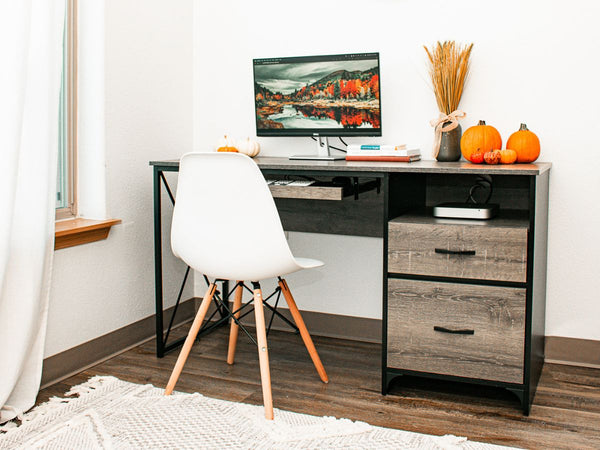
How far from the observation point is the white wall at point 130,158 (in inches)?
97.2

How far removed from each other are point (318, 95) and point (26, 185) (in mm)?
1165

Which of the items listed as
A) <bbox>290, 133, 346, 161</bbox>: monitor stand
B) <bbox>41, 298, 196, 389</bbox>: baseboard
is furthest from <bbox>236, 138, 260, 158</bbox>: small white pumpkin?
<bbox>41, 298, 196, 389</bbox>: baseboard

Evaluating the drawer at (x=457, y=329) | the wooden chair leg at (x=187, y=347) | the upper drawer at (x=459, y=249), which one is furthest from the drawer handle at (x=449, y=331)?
the wooden chair leg at (x=187, y=347)

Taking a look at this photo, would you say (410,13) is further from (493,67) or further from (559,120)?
(559,120)

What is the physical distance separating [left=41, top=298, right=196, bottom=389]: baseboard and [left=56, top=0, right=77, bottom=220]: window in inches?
20.0

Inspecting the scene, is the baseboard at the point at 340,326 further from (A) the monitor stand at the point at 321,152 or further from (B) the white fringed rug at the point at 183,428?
(B) the white fringed rug at the point at 183,428

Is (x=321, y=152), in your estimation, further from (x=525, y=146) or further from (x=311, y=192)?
(x=525, y=146)

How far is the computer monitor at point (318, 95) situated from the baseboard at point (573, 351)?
1.09m

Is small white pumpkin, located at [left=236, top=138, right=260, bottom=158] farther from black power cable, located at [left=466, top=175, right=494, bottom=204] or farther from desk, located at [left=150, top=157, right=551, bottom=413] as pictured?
black power cable, located at [left=466, top=175, right=494, bottom=204]

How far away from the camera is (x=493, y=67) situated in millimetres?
2578

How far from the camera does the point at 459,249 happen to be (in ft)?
6.97

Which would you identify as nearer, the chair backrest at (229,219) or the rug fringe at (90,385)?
the chair backrest at (229,219)

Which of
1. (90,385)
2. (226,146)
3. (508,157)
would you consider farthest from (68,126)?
(508,157)

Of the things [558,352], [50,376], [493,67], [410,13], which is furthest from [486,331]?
[50,376]
